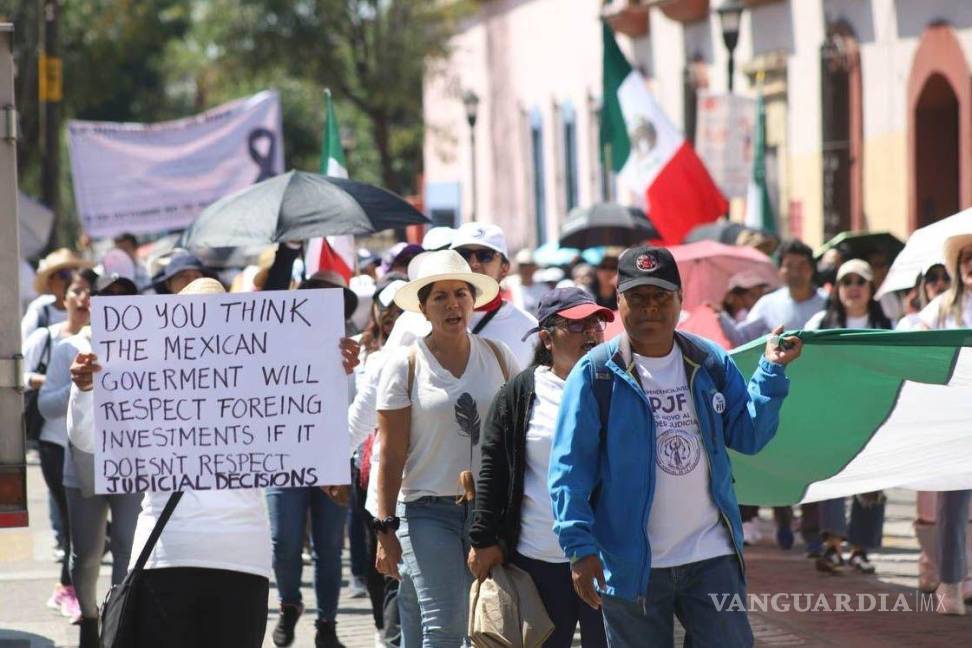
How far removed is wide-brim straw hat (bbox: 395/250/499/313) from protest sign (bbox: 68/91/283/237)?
11.3 m

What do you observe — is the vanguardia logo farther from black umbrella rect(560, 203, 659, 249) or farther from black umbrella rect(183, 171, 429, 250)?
black umbrella rect(560, 203, 659, 249)

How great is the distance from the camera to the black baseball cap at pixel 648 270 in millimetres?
5711

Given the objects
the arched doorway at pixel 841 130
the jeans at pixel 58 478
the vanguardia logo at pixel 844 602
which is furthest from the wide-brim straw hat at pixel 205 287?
the arched doorway at pixel 841 130

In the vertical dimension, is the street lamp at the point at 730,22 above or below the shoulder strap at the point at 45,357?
above

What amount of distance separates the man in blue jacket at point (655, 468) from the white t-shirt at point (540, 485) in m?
0.45

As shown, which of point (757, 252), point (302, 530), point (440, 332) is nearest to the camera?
point (440, 332)

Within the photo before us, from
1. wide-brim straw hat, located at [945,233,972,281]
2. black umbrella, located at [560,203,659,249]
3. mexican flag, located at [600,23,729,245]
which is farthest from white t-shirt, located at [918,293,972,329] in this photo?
black umbrella, located at [560,203,659,249]

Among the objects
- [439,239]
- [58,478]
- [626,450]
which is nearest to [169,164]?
[58,478]

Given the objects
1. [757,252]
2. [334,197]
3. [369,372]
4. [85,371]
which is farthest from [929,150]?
[85,371]

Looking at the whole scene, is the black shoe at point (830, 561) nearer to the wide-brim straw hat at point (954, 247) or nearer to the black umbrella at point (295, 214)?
the wide-brim straw hat at point (954, 247)

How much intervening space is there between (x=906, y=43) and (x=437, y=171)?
25416 millimetres

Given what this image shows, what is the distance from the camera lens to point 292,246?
32.8 feet

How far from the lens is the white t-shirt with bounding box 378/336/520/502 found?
6.97 m

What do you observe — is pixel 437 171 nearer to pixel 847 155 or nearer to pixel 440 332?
pixel 847 155
